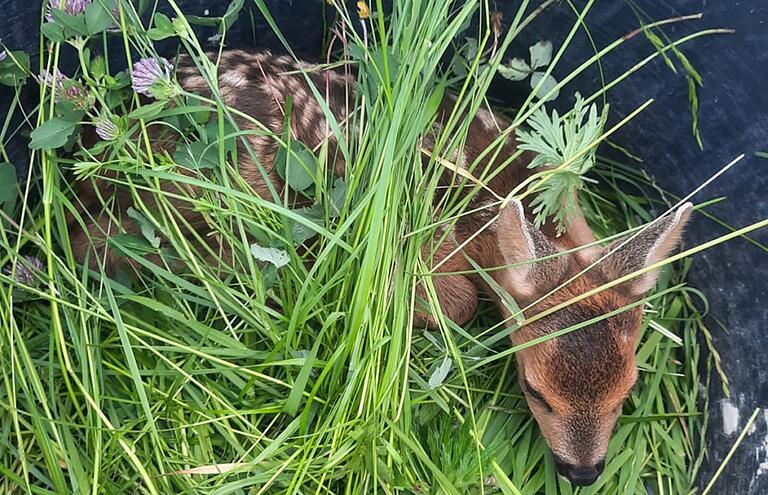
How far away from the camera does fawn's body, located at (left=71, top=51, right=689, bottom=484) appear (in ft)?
7.24

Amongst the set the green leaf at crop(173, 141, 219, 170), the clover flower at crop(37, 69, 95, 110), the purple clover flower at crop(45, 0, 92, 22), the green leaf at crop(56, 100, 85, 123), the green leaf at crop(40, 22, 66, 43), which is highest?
the purple clover flower at crop(45, 0, 92, 22)

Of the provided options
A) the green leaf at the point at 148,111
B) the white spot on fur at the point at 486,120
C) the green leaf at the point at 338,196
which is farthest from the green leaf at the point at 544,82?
the green leaf at the point at 148,111

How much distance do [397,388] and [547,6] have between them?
3.68 feet

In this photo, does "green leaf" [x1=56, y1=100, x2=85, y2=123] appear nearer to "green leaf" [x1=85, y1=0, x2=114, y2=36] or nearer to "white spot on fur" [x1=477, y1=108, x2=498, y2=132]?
"green leaf" [x1=85, y1=0, x2=114, y2=36]

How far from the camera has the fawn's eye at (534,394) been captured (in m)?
2.31

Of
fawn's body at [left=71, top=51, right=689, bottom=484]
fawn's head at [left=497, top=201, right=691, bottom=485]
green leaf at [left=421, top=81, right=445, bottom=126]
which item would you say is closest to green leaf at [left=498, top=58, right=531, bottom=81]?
fawn's body at [left=71, top=51, right=689, bottom=484]

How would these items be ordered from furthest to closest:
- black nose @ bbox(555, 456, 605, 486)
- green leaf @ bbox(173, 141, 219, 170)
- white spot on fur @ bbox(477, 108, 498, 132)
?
white spot on fur @ bbox(477, 108, 498, 132)
black nose @ bbox(555, 456, 605, 486)
green leaf @ bbox(173, 141, 219, 170)

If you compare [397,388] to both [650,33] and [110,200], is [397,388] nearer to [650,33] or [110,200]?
[110,200]

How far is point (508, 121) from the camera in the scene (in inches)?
109

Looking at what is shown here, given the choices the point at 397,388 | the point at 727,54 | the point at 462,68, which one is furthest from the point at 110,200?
the point at 727,54

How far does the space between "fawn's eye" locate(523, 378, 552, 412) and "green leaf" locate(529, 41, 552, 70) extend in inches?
33.8

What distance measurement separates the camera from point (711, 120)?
7.98 feet

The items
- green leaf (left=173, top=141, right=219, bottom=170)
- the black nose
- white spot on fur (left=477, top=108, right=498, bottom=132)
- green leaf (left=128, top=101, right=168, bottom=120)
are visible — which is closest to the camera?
green leaf (left=128, top=101, right=168, bottom=120)

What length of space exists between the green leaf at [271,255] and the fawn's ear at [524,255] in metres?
0.52
